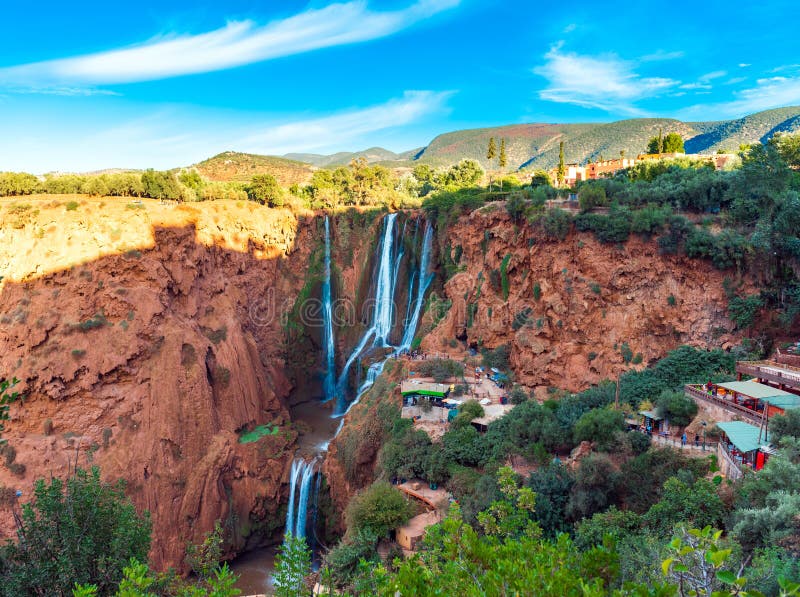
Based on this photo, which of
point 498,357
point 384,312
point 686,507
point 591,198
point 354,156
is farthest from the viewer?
point 354,156

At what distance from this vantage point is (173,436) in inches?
989

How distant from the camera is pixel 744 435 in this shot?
14.4m

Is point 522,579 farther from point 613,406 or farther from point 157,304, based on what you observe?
point 157,304

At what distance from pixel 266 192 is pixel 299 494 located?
72.4 ft

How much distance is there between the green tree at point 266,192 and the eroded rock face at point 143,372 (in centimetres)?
671

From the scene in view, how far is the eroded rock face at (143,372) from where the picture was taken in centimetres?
2353

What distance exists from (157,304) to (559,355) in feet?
71.3

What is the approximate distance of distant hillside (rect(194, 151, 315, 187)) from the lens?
71750 mm

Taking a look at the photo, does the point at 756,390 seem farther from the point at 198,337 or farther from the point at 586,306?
the point at 198,337

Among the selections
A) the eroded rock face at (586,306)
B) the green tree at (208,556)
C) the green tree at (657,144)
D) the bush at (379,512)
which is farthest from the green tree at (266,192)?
the green tree at (657,144)

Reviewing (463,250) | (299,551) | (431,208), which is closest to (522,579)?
(299,551)

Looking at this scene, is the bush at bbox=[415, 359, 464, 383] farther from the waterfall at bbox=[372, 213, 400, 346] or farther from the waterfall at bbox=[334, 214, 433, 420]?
the waterfall at bbox=[372, 213, 400, 346]

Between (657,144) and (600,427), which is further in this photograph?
(657,144)

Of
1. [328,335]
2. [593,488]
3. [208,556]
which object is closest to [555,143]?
[328,335]
